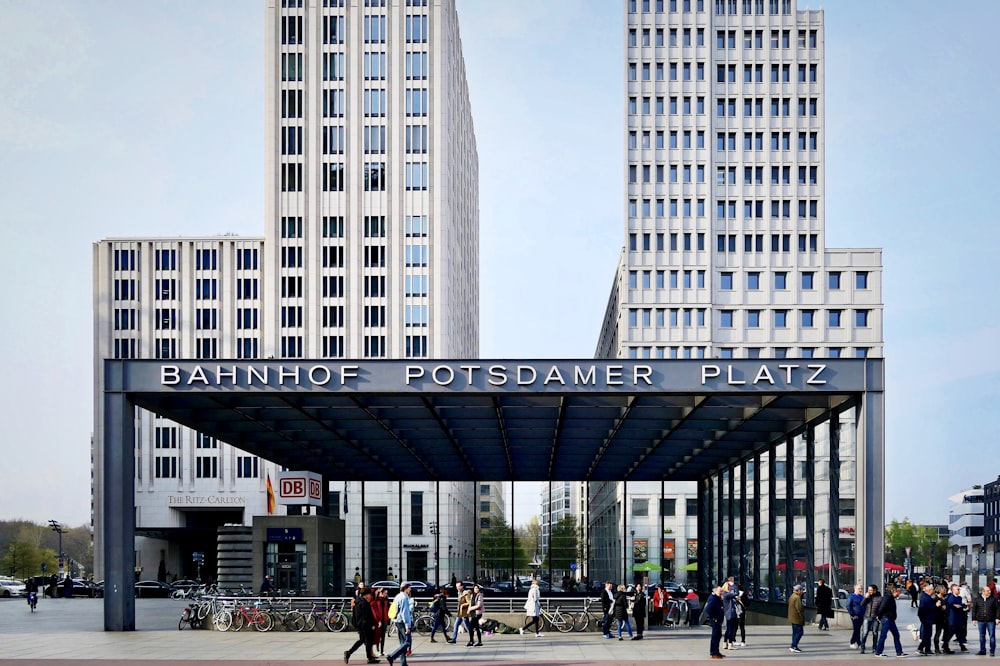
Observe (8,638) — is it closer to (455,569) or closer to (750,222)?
(455,569)

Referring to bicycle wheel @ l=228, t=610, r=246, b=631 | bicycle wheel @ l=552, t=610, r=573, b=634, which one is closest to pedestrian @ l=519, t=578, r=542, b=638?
bicycle wheel @ l=552, t=610, r=573, b=634

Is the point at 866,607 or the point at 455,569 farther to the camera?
the point at 455,569

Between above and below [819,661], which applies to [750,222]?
above

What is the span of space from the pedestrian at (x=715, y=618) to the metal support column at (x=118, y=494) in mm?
13961

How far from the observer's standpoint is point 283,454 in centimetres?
4422

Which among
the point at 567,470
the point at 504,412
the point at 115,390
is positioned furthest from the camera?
the point at 567,470

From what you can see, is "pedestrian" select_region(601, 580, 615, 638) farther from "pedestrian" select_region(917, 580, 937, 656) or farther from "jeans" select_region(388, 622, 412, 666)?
"jeans" select_region(388, 622, 412, 666)

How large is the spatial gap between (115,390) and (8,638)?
7.07 metres

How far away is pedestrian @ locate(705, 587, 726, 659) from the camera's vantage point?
22.4 m

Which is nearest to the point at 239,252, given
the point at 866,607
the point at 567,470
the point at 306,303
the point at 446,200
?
the point at 306,303

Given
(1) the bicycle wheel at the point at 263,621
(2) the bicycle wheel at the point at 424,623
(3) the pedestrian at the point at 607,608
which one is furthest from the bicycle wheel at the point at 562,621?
(1) the bicycle wheel at the point at 263,621

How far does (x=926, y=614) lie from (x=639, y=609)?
274 inches

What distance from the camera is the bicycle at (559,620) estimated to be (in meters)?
28.9

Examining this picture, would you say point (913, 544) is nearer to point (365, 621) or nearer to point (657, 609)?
point (657, 609)
